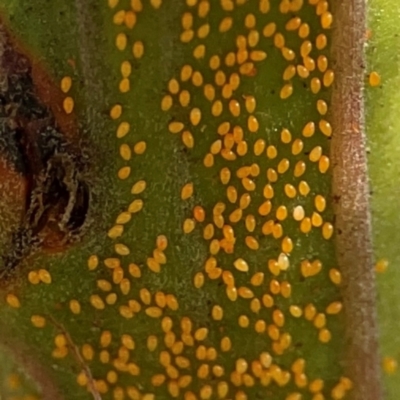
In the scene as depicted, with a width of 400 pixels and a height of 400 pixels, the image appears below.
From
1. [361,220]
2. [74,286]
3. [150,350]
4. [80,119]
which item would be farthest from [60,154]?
[361,220]

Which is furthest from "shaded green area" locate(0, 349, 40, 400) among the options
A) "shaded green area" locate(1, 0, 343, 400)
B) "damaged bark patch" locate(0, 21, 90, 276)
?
"damaged bark patch" locate(0, 21, 90, 276)

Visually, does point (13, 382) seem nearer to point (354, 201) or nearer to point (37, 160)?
point (37, 160)

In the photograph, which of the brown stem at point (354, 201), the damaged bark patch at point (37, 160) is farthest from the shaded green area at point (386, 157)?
the damaged bark patch at point (37, 160)

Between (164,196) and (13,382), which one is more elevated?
(164,196)

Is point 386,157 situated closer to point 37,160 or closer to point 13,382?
point 37,160

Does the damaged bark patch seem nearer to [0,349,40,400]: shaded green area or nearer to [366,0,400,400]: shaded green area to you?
[0,349,40,400]: shaded green area

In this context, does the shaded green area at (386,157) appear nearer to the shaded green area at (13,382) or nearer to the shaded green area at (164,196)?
the shaded green area at (164,196)

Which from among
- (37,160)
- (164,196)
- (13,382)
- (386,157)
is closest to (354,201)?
(386,157)
